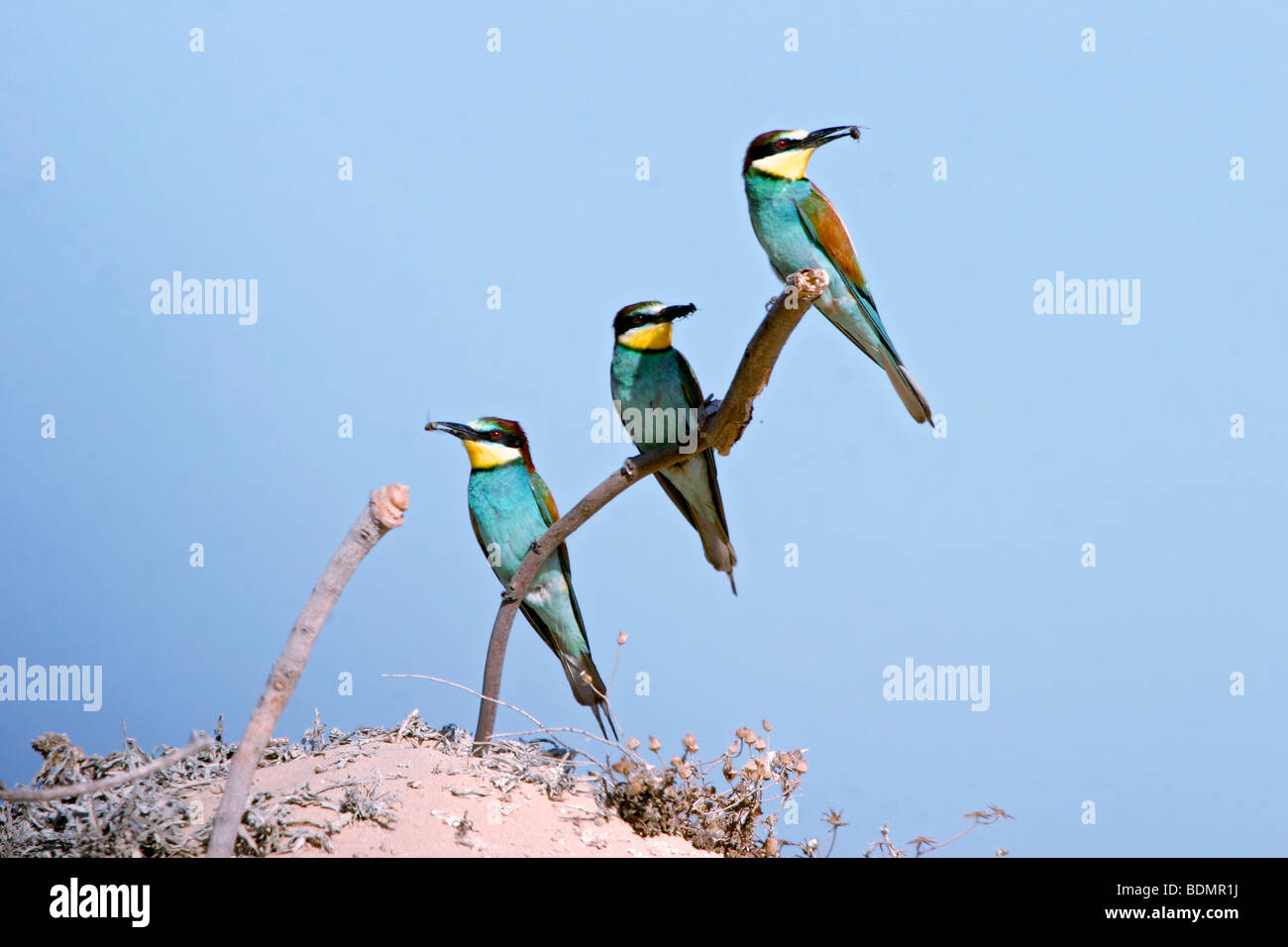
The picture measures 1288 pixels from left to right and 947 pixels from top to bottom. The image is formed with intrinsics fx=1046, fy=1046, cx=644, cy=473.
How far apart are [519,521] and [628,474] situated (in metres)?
0.69

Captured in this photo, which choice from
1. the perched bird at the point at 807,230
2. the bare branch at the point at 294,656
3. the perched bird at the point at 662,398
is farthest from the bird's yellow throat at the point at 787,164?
the bare branch at the point at 294,656

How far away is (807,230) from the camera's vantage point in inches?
150

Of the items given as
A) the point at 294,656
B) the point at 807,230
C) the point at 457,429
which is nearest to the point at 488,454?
the point at 457,429

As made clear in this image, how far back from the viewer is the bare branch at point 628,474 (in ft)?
9.77

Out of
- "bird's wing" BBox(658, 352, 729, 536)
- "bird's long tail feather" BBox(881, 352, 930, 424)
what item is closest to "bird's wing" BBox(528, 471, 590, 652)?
"bird's wing" BBox(658, 352, 729, 536)

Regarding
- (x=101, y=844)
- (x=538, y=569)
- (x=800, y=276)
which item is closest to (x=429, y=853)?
(x=101, y=844)

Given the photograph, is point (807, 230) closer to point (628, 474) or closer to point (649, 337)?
point (649, 337)

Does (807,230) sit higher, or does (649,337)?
(807,230)

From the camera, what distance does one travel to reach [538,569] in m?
3.61

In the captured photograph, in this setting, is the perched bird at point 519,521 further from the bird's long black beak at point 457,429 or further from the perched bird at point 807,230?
the perched bird at point 807,230

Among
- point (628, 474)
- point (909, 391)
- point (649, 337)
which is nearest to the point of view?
point (628, 474)

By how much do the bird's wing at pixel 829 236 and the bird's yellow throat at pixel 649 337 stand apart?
64 centimetres

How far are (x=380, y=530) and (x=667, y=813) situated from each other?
1.15 meters
